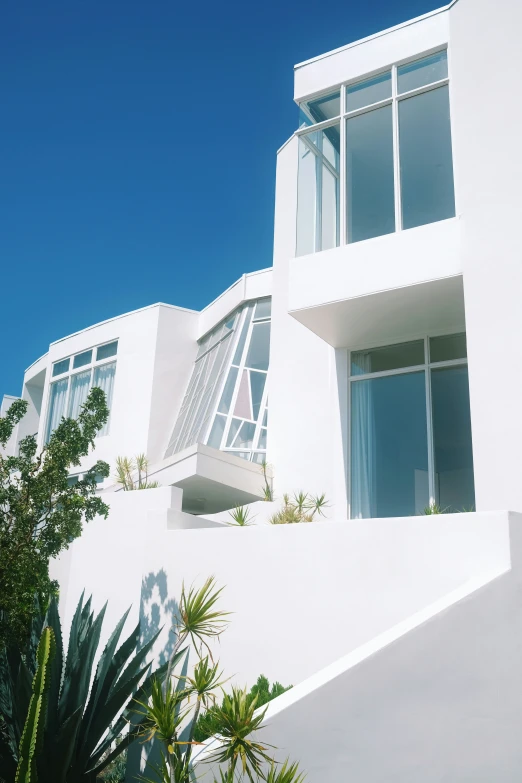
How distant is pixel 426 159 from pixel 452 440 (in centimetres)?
437

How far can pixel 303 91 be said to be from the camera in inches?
484

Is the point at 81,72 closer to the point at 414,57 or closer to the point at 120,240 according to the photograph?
the point at 414,57

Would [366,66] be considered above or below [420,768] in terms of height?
above

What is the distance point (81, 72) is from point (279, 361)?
347 inches

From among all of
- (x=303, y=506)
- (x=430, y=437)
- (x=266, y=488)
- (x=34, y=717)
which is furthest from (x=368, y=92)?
(x=34, y=717)

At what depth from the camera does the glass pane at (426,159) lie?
10.4 metres

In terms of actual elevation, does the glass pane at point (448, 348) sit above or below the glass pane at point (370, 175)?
Answer: below

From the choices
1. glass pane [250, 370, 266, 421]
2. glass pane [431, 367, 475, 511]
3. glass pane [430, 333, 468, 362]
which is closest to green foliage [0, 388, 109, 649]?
glass pane [431, 367, 475, 511]

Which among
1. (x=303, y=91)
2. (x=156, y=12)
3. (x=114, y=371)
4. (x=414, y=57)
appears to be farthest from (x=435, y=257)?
(x=114, y=371)

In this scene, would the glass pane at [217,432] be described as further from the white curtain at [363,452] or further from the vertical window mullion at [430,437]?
the vertical window mullion at [430,437]

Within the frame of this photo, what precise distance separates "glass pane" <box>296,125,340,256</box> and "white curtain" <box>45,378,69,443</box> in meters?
15.6

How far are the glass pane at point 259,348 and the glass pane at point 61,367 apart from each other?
358 inches

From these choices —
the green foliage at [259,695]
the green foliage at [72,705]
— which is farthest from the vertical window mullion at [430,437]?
the green foliage at [72,705]

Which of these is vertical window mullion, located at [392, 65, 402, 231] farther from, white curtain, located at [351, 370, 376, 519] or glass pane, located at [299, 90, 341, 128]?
white curtain, located at [351, 370, 376, 519]
